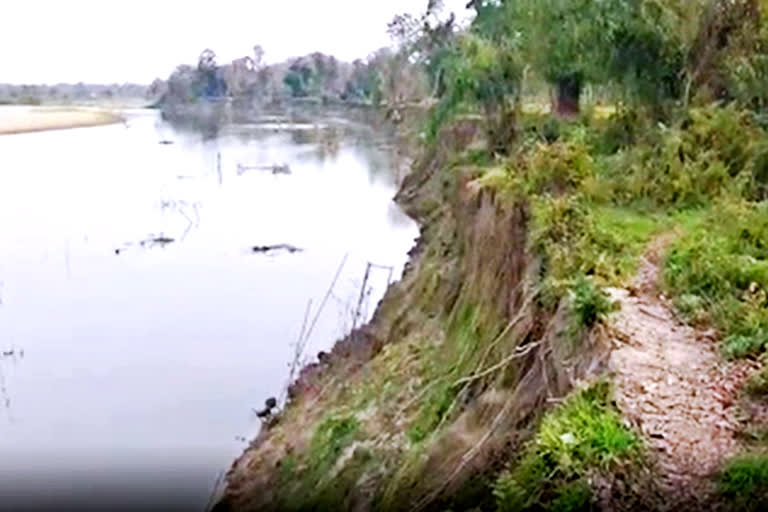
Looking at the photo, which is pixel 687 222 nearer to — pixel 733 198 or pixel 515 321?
pixel 733 198

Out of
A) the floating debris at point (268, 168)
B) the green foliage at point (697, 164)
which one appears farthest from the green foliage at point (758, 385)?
the floating debris at point (268, 168)

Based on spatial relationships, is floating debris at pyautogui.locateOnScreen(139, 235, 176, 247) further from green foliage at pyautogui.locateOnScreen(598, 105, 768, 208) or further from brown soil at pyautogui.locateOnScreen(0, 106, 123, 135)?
brown soil at pyautogui.locateOnScreen(0, 106, 123, 135)

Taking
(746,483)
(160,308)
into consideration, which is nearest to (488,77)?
(160,308)

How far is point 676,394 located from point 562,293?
5.53 ft

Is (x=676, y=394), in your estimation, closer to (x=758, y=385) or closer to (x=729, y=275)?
(x=758, y=385)

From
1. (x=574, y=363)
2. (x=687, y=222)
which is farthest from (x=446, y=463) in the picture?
(x=687, y=222)

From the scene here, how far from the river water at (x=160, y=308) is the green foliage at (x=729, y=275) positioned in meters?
3.87

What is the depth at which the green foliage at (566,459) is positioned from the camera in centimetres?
388

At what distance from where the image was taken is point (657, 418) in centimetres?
454

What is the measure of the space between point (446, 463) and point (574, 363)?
1.08 m

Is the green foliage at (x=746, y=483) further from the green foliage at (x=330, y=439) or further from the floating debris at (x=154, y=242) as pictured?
the floating debris at (x=154, y=242)

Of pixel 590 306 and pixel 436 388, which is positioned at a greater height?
pixel 590 306

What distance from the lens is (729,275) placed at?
643 centimetres

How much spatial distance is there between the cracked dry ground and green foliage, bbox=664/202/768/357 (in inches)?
6.1
